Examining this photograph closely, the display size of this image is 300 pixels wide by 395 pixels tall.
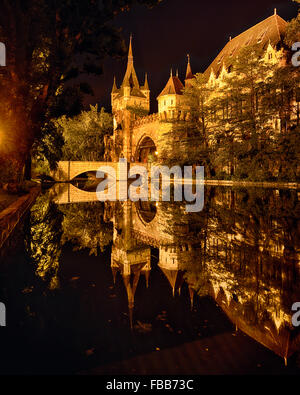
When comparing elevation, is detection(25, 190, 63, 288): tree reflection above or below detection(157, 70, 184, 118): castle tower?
below

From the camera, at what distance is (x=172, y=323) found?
2.55 meters

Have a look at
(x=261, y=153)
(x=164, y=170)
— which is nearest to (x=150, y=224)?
(x=261, y=153)

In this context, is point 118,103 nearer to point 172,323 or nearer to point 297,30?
point 297,30

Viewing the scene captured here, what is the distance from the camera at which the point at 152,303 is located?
9.78ft

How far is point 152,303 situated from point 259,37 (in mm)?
42462

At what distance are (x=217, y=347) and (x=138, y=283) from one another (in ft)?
5.04

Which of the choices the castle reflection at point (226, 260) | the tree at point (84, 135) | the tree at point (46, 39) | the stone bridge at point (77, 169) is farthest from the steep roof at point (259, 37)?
the castle reflection at point (226, 260)

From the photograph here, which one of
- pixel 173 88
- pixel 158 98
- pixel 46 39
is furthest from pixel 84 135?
pixel 46 39

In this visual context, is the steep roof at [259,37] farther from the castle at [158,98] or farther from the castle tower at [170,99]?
the castle tower at [170,99]

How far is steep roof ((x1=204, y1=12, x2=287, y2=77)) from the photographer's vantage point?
3484 centimetres

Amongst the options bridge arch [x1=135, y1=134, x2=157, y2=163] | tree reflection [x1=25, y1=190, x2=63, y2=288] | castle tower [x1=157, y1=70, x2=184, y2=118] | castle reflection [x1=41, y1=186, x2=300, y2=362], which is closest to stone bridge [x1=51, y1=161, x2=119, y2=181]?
castle tower [x1=157, y1=70, x2=184, y2=118]

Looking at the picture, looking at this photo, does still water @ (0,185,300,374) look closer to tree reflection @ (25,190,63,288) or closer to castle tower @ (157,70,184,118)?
tree reflection @ (25,190,63,288)

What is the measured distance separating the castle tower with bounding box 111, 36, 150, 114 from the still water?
58.6m
